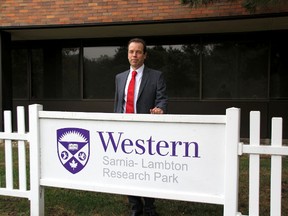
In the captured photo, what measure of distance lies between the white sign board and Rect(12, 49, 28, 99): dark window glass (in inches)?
257

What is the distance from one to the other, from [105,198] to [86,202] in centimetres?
25

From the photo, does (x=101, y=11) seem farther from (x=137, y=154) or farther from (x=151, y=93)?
(x=137, y=154)

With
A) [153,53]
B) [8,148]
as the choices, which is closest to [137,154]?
[8,148]

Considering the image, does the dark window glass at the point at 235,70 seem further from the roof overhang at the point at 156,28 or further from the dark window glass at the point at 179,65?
the roof overhang at the point at 156,28

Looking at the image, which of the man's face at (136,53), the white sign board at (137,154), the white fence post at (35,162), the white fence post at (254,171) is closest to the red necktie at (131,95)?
the man's face at (136,53)

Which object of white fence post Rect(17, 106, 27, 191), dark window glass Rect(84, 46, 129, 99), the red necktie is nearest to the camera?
the red necktie

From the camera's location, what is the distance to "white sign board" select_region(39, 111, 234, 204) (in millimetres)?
2965

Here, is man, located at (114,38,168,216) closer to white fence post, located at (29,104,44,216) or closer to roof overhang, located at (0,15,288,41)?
white fence post, located at (29,104,44,216)

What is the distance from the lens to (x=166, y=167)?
3.08 meters

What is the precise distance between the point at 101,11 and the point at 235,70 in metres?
3.35

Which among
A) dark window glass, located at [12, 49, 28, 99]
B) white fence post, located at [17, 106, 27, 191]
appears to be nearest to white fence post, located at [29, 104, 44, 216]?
white fence post, located at [17, 106, 27, 191]

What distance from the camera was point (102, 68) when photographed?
9.02 m

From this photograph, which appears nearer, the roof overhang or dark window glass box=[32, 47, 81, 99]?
the roof overhang

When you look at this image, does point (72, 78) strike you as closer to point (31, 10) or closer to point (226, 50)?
point (31, 10)
